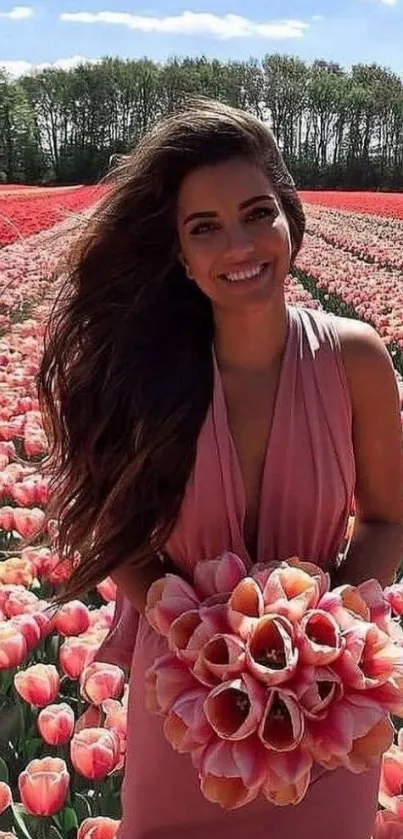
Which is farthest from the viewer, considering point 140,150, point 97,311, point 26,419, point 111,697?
point 26,419

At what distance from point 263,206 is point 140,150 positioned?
0.26 metres

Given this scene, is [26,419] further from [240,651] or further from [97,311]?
[240,651]

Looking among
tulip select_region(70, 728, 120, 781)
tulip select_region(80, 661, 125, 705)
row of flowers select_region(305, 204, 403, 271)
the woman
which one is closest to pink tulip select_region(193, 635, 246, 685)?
the woman

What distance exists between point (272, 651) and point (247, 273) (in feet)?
1.85

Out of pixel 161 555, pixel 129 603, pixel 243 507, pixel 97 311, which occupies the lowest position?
pixel 129 603

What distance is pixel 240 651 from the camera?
4.37 feet

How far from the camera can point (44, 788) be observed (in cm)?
196

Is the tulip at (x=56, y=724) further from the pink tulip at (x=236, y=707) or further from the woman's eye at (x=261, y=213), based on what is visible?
the woman's eye at (x=261, y=213)

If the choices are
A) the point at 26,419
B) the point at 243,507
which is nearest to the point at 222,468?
the point at 243,507

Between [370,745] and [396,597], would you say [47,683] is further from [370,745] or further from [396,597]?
[370,745]

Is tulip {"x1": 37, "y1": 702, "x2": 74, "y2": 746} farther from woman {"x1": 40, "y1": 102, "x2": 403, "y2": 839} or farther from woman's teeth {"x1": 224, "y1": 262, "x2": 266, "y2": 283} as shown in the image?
woman's teeth {"x1": 224, "y1": 262, "x2": 266, "y2": 283}

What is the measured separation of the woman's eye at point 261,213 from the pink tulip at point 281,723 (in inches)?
27.9

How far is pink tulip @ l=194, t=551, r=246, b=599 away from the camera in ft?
4.93

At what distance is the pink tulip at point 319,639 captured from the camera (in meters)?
1.32
